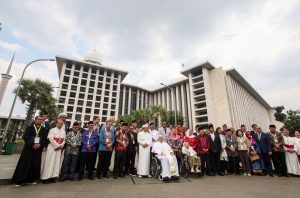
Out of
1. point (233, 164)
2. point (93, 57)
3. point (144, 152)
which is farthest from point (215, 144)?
point (93, 57)

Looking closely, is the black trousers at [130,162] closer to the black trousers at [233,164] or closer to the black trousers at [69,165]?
the black trousers at [69,165]

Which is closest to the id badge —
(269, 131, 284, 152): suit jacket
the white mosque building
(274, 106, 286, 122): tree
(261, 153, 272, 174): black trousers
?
(261, 153, 272, 174): black trousers

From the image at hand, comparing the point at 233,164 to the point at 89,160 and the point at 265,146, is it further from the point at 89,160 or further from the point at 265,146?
the point at 89,160

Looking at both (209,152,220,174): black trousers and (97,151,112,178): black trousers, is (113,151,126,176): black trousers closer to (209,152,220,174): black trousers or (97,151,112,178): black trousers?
(97,151,112,178): black trousers

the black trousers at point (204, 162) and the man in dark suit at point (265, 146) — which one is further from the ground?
the man in dark suit at point (265, 146)

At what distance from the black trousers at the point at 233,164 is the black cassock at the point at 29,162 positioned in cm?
726

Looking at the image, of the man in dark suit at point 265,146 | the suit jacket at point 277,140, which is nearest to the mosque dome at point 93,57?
the man in dark suit at point 265,146

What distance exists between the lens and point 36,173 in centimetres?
503

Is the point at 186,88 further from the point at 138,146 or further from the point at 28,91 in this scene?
the point at 138,146

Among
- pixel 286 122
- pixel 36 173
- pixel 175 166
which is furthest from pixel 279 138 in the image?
pixel 286 122

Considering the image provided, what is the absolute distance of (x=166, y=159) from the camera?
5.96m

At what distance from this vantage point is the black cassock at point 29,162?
475 cm

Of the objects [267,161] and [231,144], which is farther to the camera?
[231,144]

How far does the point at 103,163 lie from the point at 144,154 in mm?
1521
